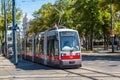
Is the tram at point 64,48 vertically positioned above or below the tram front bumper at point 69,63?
above

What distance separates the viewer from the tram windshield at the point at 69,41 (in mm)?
29031

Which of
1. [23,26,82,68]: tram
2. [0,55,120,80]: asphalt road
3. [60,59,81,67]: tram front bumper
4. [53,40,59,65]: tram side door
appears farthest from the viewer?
[53,40,59,65]: tram side door

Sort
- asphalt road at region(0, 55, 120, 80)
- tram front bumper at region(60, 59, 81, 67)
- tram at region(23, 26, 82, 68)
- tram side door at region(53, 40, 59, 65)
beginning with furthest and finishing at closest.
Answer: tram side door at region(53, 40, 59, 65), tram at region(23, 26, 82, 68), tram front bumper at region(60, 59, 81, 67), asphalt road at region(0, 55, 120, 80)

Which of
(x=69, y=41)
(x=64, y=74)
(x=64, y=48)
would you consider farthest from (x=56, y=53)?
(x=64, y=74)

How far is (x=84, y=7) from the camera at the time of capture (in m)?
76.6

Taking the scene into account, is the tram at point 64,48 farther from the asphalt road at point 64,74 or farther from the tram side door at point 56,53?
the asphalt road at point 64,74

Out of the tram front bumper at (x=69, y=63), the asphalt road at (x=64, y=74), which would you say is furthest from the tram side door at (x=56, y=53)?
the tram front bumper at (x=69, y=63)

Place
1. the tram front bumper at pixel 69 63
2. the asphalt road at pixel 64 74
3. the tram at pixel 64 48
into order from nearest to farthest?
1. the asphalt road at pixel 64 74
2. the tram front bumper at pixel 69 63
3. the tram at pixel 64 48

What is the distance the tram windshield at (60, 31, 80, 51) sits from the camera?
29.0m

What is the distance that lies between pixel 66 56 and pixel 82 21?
5167 centimetres

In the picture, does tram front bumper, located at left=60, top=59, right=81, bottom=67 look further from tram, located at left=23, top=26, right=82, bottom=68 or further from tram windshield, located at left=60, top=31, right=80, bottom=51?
tram windshield, located at left=60, top=31, right=80, bottom=51

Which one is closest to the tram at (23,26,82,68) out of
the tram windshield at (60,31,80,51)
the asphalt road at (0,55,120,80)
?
the tram windshield at (60,31,80,51)

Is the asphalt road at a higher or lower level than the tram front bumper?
lower

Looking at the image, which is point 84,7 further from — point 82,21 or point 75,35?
point 75,35
